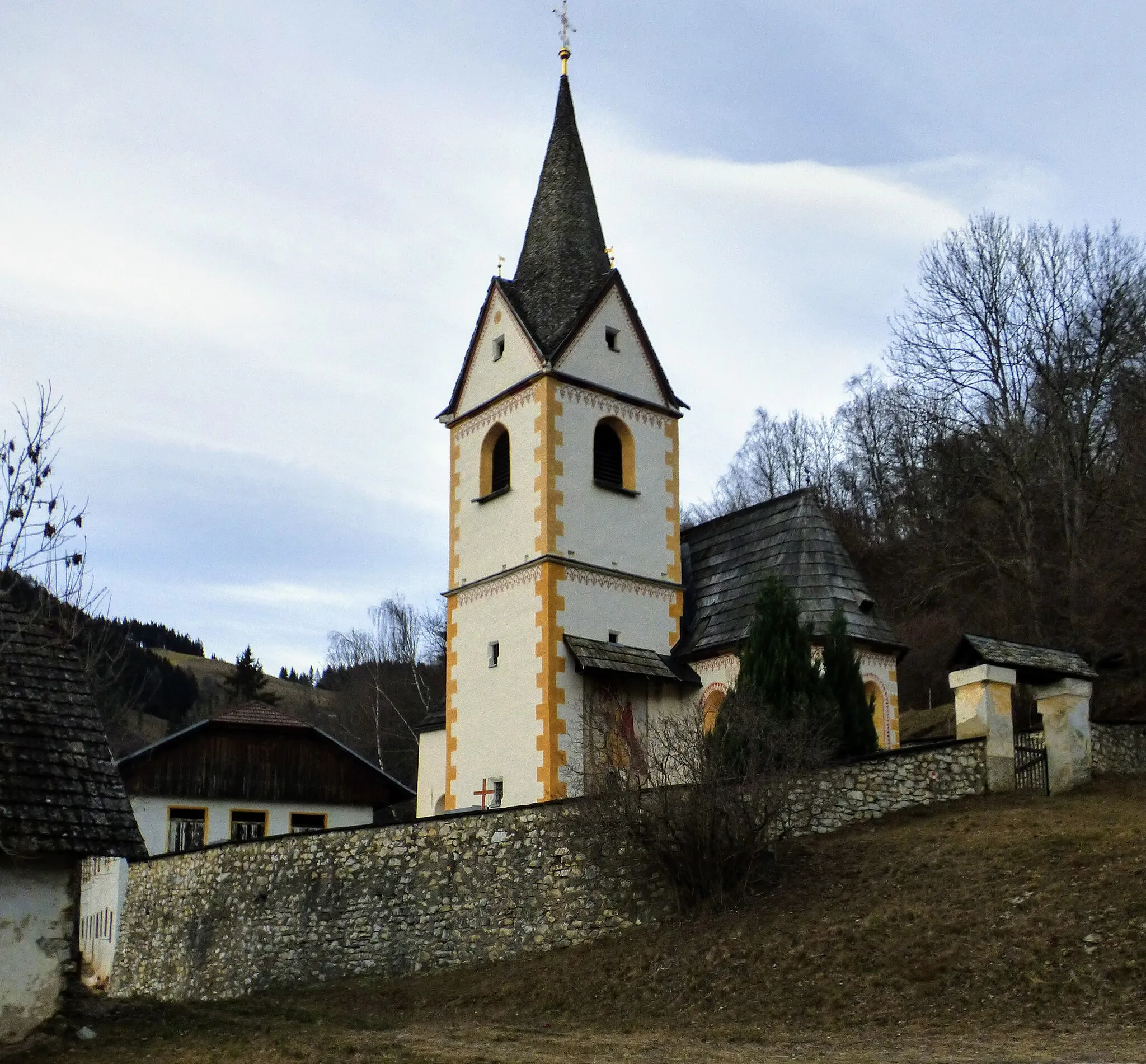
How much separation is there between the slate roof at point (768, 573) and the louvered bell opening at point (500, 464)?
4305 millimetres

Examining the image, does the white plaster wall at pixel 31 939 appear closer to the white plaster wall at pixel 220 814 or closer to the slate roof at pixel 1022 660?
the slate roof at pixel 1022 660

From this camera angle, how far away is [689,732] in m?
19.7

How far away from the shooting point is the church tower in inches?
1041

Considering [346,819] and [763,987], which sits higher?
[346,819]

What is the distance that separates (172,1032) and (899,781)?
11.2m

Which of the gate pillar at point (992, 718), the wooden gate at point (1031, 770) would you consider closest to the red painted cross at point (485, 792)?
the gate pillar at point (992, 718)

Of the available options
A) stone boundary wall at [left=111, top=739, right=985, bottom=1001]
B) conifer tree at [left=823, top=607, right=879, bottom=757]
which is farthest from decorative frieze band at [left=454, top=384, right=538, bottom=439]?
stone boundary wall at [left=111, top=739, right=985, bottom=1001]

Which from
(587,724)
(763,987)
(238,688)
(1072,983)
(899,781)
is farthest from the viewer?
(238,688)

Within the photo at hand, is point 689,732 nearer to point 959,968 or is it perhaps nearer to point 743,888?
point 743,888

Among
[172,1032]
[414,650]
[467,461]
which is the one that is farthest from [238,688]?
[172,1032]

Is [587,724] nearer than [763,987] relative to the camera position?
No

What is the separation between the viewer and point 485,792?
26.8 metres

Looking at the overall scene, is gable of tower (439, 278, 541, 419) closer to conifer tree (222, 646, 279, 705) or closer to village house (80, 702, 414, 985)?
village house (80, 702, 414, 985)

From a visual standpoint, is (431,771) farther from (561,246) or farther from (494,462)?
(561,246)
